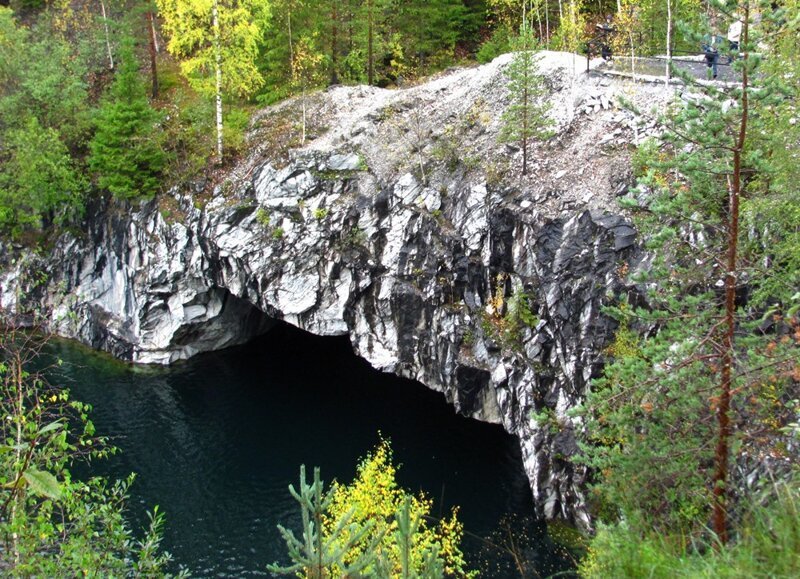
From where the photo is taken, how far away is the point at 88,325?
4081 cm

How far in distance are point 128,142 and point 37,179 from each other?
7.29 metres

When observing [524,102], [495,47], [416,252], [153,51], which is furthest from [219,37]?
[524,102]

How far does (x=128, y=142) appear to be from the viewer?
3809 centimetres

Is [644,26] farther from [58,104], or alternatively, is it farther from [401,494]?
[58,104]

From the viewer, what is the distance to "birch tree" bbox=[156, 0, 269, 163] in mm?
35438

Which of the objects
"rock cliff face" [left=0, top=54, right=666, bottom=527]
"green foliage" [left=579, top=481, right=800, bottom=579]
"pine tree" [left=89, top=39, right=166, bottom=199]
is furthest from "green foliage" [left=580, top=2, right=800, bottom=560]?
"pine tree" [left=89, top=39, right=166, bottom=199]

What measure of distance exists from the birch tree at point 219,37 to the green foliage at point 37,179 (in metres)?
11.1

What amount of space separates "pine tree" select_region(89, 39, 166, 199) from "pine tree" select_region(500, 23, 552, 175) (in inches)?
852

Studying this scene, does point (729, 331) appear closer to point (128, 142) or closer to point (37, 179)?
point (128, 142)

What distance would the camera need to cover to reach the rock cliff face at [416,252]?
24859 mm

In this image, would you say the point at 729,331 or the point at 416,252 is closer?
the point at 729,331

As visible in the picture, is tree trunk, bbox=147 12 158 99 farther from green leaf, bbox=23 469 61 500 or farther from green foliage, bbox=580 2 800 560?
green leaf, bbox=23 469 61 500

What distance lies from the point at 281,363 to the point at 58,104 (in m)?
23.9

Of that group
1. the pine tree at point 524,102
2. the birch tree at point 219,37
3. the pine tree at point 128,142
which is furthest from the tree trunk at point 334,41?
the pine tree at point 524,102
